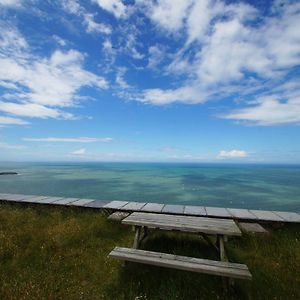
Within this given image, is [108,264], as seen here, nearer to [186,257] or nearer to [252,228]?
[186,257]

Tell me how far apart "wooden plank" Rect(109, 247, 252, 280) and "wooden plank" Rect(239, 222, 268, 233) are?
2.13 metres

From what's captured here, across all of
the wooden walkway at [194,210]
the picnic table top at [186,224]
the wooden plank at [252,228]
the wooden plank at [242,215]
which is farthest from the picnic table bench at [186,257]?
the wooden plank at [242,215]

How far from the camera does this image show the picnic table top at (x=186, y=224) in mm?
3395

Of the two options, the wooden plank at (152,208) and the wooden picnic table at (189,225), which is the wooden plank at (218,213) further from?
the wooden picnic table at (189,225)

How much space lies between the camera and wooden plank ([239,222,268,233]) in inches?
188

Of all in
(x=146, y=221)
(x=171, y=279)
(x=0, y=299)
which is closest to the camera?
(x=0, y=299)

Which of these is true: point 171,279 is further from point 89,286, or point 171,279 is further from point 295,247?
point 295,247

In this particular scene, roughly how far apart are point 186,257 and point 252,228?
8.45 ft

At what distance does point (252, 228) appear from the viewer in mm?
4918

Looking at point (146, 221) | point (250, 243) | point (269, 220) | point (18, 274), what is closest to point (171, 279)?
point (146, 221)

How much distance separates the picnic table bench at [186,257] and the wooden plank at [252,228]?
1311 millimetres

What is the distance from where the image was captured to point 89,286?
10.6 ft

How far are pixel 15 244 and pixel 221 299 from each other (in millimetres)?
4024

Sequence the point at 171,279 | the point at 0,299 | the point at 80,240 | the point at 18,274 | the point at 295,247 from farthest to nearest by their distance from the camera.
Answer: the point at 80,240, the point at 295,247, the point at 18,274, the point at 171,279, the point at 0,299
